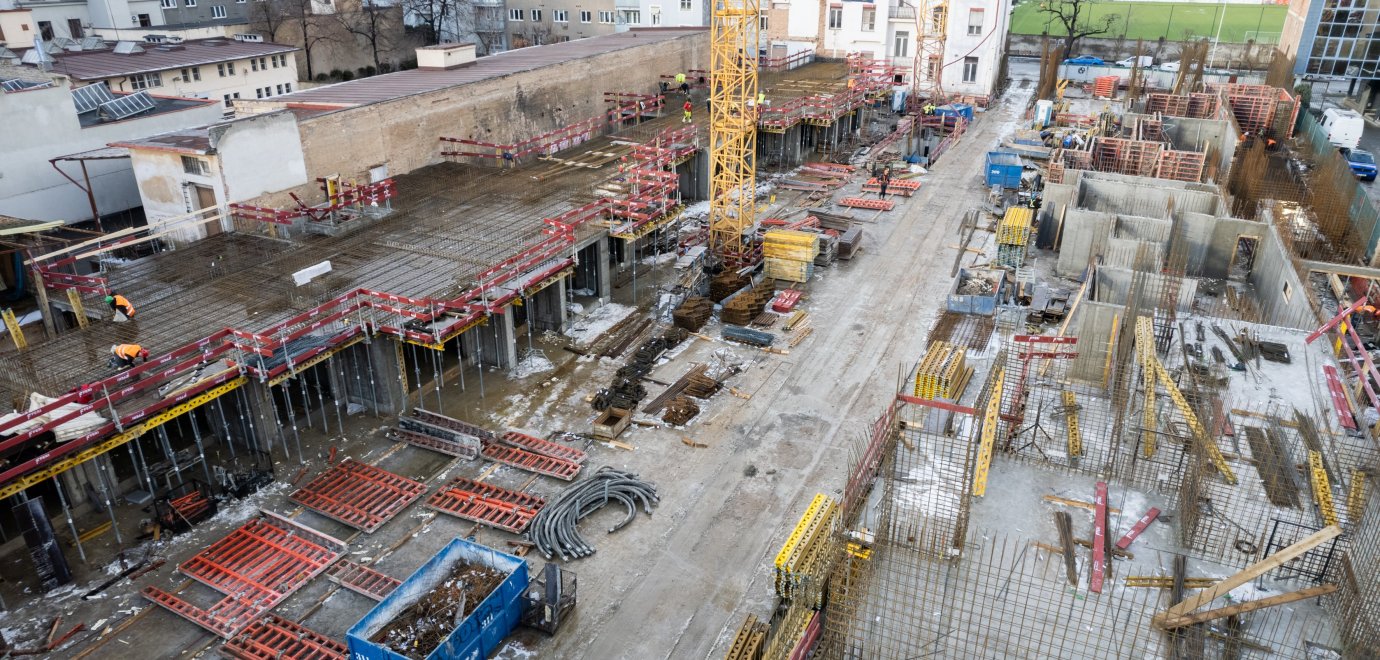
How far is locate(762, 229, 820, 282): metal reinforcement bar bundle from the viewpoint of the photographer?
2773 cm

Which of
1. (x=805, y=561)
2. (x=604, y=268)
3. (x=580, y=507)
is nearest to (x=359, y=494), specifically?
(x=580, y=507)

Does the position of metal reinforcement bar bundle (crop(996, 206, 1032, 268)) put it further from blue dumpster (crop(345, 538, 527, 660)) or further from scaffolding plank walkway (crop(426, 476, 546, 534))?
blue dumpster (crop(345, 538, 527, 660))

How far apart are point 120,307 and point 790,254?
1801 centimetres

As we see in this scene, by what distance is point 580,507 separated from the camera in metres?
16.8

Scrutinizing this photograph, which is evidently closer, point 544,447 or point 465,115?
point 544,447

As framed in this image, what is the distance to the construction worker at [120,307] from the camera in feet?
60.5

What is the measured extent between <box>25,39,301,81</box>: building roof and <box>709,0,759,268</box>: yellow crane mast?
22.4 m

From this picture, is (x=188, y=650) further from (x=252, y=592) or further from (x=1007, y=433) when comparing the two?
(x=1007, y=433)

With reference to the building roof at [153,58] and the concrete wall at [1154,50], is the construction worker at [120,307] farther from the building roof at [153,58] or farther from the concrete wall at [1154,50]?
the concrete wall at [1154,50]

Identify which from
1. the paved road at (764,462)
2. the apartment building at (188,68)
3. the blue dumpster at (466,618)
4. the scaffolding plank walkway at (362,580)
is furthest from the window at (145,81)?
the blue dumpster at (466,618)

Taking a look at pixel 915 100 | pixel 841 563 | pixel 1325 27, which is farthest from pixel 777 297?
pixel 1325 27

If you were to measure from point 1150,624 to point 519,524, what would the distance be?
10.6 metres

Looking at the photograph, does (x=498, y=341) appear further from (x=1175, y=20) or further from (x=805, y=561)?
(x=1175, y=20)

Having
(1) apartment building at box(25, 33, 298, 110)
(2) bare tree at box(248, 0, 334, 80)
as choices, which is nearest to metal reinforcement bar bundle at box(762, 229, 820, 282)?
(1) apartment building at box(25, 33, 298, 110)
